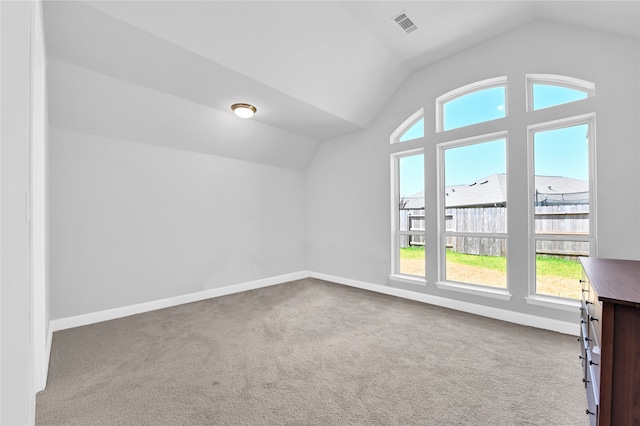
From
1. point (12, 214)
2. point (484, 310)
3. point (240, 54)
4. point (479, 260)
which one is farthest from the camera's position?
point (479, 260)

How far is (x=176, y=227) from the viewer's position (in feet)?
13.1

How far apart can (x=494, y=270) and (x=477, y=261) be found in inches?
8.2

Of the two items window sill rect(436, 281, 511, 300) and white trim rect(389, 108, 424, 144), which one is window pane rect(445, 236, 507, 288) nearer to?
window sill rect(436, 281, 511, 300)

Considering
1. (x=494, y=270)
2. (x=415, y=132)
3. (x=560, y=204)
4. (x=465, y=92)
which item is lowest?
(x=494, y=270)

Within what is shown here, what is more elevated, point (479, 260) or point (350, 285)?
point (479, 260)

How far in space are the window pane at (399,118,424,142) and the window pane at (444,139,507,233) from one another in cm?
51

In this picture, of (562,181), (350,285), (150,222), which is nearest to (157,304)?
(150,222)

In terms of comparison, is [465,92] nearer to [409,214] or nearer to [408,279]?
[409,214]

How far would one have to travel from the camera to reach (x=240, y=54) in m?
2.83

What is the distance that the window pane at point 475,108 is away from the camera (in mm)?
3469

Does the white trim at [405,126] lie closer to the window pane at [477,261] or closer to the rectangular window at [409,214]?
the rectangular window at [409,214]

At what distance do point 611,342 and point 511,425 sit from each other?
87cm

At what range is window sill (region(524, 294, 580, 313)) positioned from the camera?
2818mm

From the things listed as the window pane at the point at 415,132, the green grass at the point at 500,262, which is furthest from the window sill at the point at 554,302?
the window pane at the point at 415,132
